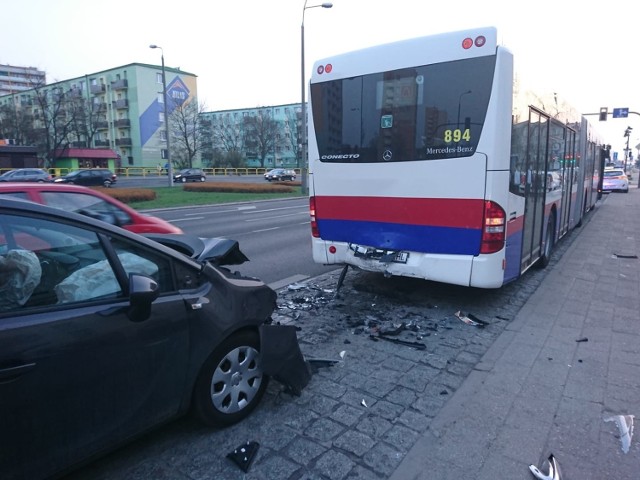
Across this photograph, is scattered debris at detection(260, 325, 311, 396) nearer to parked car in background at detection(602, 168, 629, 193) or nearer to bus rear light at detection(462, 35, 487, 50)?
bus rear light at detection(462, 35, 487, 50)

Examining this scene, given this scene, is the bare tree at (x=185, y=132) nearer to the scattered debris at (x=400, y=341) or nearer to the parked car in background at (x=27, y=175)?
the parked car in background at (x=27, y=175)

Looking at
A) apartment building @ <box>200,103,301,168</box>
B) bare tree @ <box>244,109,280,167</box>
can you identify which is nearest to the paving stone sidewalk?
apartment building @ <box>200,103,301,168</box>

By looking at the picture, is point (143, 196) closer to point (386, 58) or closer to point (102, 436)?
point (386, 58)

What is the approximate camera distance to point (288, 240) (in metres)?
11.6

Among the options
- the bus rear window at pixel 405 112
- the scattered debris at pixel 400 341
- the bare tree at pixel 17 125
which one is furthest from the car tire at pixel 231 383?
the bare tree at pixel 17 125

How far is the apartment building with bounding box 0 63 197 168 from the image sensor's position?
75.7m

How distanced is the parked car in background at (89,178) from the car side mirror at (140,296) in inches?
1495

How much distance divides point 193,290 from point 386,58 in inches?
156

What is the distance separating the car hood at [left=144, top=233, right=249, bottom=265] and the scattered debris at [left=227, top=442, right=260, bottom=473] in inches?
65.4

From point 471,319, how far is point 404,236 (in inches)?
50.6

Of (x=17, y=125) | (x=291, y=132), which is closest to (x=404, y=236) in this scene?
(x=17, y=125)

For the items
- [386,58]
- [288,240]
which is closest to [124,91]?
[288,240]

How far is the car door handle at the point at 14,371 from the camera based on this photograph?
77.5 inches

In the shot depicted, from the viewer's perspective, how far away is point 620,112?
35.9 meters
